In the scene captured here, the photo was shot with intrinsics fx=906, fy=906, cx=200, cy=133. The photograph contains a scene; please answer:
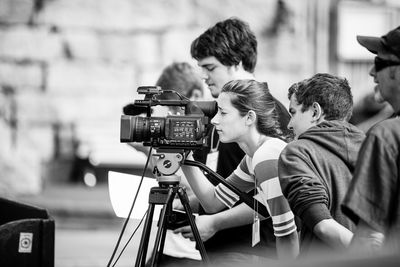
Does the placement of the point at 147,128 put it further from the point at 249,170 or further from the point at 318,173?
the point at 318,173

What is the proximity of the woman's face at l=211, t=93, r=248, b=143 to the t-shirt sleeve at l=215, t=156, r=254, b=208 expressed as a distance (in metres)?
0.19

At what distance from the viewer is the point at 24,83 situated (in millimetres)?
7457

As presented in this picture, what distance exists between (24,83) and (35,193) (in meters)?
0.91

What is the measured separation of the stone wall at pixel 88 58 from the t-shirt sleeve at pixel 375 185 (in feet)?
17.1

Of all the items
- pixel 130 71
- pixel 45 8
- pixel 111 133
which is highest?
pixel 45 8

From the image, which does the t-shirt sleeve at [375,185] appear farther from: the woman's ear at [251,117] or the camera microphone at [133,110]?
the camera microphone at [133,110]

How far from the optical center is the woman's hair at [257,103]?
323cm

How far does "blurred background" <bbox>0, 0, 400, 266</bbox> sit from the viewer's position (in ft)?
24.3

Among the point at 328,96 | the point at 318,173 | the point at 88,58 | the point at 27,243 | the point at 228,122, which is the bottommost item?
the point at 27,243

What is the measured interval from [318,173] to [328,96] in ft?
1.22

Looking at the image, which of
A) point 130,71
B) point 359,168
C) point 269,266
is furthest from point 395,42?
point 130,71

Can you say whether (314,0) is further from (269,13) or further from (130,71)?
(130,71)

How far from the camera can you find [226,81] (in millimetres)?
3660

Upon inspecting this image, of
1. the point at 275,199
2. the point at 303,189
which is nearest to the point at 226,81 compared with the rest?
the point at 275,199
